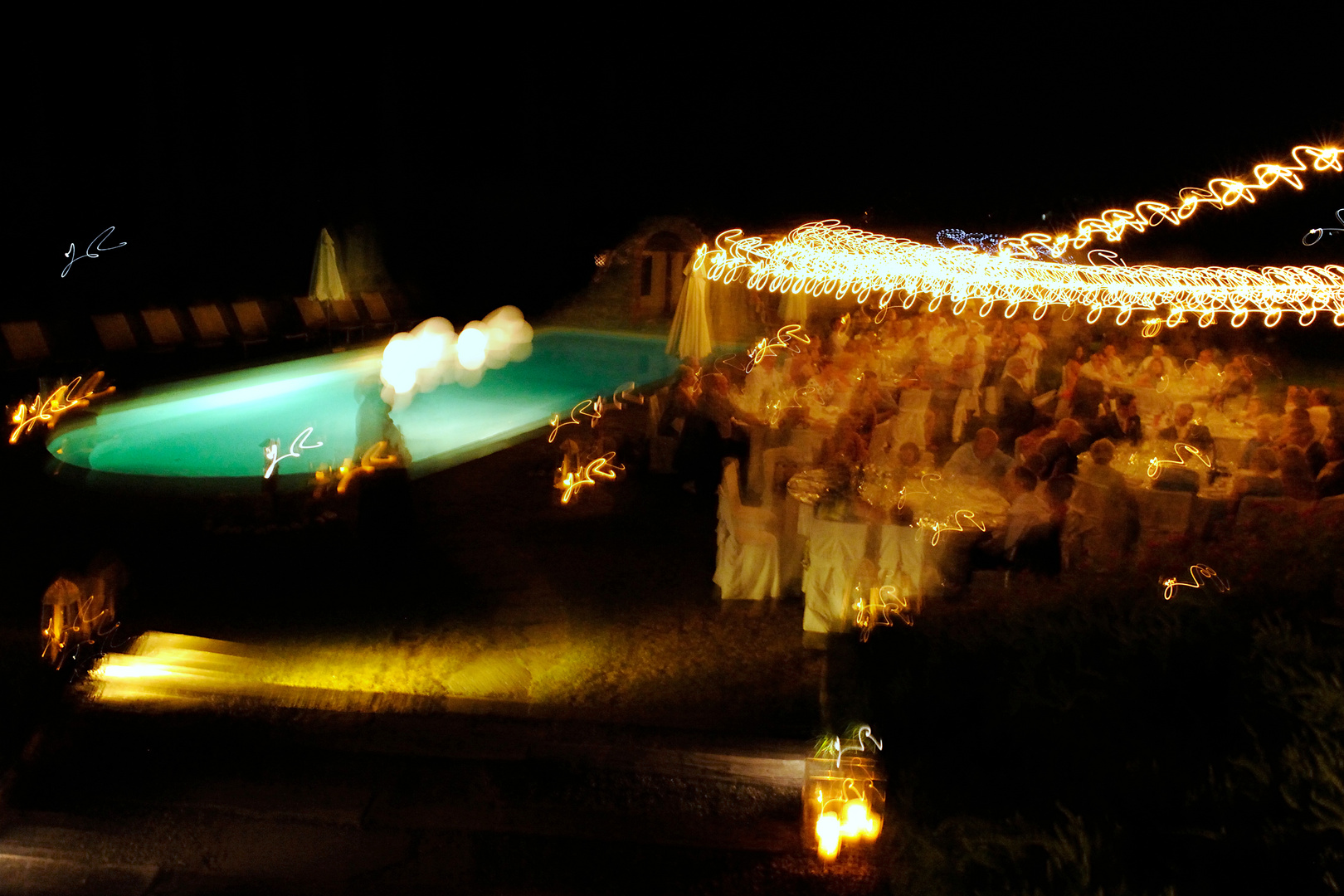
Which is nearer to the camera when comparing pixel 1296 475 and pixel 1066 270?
pixel 1296 475

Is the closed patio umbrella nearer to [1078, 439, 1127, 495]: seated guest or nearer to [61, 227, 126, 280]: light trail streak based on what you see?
[61, 227, 126, 280]: light trail streak

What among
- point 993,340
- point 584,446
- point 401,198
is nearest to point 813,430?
point 584,446

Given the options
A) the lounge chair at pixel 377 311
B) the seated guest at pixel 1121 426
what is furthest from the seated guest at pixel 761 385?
the lounge chair at pixel 377 311

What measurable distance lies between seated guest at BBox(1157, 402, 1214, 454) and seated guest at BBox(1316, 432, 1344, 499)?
79 centimetres

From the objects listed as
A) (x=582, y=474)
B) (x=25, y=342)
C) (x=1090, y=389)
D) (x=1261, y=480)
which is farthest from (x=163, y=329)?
(x=1261, y=480)

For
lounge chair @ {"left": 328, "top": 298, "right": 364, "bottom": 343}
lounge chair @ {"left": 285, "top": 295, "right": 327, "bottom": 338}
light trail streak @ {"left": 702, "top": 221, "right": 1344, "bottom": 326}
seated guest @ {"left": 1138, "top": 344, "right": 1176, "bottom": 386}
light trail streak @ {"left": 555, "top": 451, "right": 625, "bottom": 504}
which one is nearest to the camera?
light trail streak @ {"left": 555, "top": 451, "right": 625, "bottom": 504}

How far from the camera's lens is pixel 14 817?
12.7 ft

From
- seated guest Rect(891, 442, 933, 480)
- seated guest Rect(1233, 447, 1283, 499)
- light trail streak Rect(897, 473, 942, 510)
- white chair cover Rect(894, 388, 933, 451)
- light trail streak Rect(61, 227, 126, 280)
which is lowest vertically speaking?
white chair cover Rect(894, 388, 933, 451)

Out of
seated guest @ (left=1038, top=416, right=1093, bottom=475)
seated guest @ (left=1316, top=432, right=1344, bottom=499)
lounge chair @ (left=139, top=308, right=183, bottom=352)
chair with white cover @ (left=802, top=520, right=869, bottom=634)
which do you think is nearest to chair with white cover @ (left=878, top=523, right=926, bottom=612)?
chair with white cover @ (left=802, top=520, right=869, bottom=634)

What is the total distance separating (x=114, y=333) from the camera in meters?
12.1

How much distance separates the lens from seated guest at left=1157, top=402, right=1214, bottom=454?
724 centimetres

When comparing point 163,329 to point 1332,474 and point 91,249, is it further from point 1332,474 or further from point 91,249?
point 1332,474

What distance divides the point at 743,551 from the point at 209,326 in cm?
1001

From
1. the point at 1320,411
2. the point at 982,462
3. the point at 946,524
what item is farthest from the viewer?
the point at 1320,411
